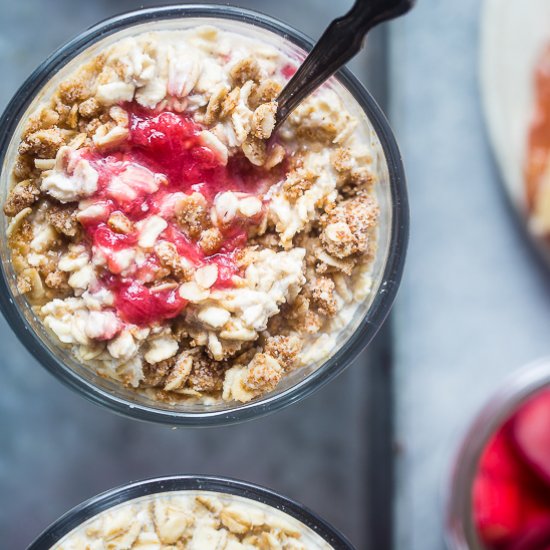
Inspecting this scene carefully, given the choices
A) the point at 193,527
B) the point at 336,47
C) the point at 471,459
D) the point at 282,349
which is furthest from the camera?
the point at 471,459

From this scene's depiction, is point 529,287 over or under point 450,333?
over

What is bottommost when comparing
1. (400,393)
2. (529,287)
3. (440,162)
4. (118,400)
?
(118,400)

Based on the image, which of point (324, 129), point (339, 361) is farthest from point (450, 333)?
point (324, 129)

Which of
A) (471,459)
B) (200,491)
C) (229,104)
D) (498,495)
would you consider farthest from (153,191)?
(498,495)

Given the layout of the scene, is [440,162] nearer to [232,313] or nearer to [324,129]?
[324,129]

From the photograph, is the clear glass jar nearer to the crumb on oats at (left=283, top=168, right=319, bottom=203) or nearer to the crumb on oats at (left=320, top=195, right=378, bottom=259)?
the crumb on oats at (left=320, top=195, right=378, bottom=259)

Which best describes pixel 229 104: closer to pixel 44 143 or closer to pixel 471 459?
pixel 44 143

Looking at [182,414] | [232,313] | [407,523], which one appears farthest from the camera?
[407,523]
